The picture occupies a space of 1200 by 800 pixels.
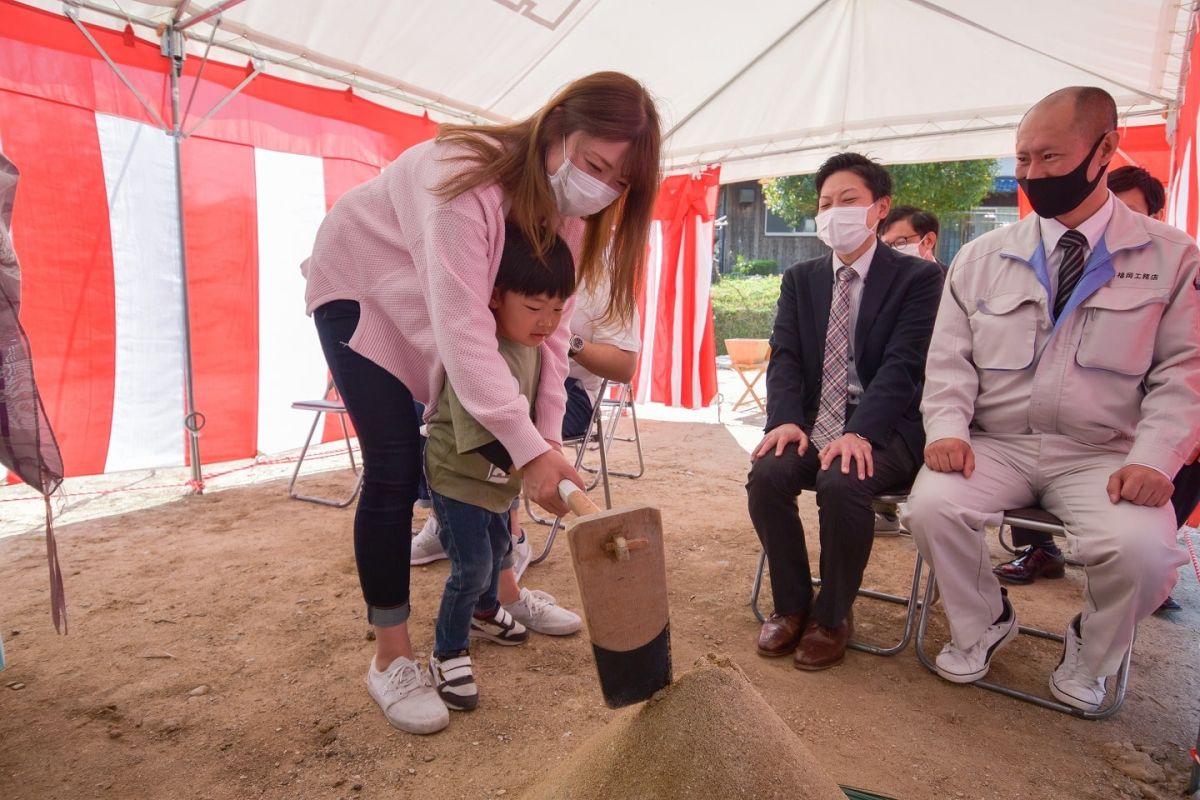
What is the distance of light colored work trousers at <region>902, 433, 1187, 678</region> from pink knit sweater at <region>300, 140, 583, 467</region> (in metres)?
1.27

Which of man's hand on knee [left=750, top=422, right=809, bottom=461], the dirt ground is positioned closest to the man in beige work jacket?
the dirt ground

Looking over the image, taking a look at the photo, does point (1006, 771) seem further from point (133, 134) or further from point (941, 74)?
point (941, 74)

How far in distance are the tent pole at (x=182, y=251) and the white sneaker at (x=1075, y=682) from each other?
14.3ft

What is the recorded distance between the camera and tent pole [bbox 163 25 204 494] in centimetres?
389

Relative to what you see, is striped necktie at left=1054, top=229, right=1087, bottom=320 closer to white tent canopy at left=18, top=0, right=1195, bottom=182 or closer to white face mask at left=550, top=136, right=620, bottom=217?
white face mask at left=550, top=136, right=620, bottom=217

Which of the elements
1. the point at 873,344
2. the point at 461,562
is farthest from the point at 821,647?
the point at 461,562

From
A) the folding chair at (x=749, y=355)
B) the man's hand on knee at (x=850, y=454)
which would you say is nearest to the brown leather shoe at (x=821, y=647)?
the man's hand on knee at (x=850, y=454)

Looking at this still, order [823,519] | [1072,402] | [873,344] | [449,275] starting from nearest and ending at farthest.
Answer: [449,275]
[1072,402]
[823,519]
[873,344]

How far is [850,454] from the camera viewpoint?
7.66ft

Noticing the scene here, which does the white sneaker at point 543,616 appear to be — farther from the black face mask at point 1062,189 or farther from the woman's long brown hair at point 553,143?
the black face mask at point 1062,189

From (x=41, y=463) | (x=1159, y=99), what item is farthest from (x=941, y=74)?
(x=41, y=463)

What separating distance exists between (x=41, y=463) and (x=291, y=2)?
3143mm

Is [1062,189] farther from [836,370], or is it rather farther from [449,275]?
[449,275]

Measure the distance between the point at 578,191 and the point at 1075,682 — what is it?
6.44ft
